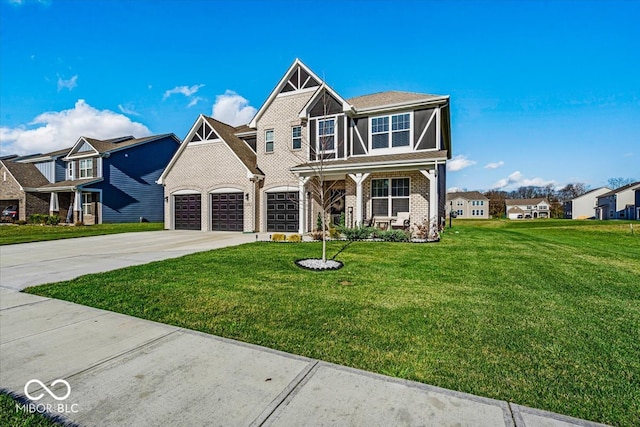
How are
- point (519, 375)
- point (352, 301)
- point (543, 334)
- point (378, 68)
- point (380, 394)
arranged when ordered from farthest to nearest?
point (378, 68) → point (352, 301) → point (543, 334) → point (519, 375) → point (380, 394)

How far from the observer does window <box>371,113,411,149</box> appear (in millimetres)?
14742

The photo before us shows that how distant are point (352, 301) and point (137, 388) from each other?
3100 millimetres

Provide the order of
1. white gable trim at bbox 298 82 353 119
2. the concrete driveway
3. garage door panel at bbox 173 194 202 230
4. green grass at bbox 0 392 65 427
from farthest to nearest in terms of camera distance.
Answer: garage door panel at bbox 173 194 202 230, white gable trim at bbox 298 82 353 119, the concrete driveway, green grass at bbox 0 392 65 427

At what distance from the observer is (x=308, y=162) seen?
16.8 m

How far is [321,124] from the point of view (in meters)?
16.5

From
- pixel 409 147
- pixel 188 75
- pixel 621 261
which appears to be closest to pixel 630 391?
pixel 621 261

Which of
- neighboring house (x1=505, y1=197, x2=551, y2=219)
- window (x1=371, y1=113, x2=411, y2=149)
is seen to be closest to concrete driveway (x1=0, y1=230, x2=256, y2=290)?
window (x1=371, y1=113, x2=411, y2=149)

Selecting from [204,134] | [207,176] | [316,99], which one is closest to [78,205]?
[207,176]

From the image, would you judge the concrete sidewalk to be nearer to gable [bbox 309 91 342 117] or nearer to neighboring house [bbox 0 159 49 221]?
gable [bbox 309 91 342 117]

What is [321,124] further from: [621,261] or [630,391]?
[630,391]

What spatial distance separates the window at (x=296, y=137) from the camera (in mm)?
17391

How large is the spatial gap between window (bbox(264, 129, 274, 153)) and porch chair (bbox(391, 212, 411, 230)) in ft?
28.0

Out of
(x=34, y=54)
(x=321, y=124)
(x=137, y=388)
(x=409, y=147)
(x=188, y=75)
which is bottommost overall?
(x=137, y=388)

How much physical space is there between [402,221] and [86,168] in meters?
26.6
